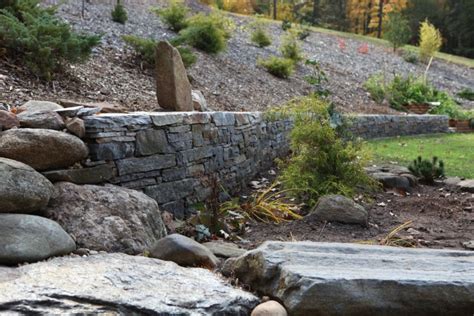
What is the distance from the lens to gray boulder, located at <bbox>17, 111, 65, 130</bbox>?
3.59 m

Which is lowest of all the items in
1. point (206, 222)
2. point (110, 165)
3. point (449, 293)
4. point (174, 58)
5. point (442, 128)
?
point (442, 128)

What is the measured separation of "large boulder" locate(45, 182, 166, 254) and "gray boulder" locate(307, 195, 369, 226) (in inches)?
66.4

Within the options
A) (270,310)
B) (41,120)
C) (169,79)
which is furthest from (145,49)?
(270,310)

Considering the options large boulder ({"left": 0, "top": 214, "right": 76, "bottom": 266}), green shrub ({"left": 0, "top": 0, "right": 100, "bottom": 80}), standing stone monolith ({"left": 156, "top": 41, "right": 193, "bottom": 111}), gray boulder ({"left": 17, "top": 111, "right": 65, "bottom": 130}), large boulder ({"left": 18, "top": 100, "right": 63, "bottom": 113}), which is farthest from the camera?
green shrub ({"left": 0, "top": 0, "right": 100, "bottom": 80})

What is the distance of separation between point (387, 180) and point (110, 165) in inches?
145

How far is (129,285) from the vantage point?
101 inches

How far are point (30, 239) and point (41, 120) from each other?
1.00 metres

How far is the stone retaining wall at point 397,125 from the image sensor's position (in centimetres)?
1095

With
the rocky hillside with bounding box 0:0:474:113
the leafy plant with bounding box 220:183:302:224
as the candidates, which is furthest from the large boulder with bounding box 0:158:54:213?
the leafy plant with bounding box 220:183:302:224

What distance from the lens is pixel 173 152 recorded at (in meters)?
4.54

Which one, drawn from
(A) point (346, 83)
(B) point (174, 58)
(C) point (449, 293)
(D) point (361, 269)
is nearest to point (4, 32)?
(B) point (174, 58)

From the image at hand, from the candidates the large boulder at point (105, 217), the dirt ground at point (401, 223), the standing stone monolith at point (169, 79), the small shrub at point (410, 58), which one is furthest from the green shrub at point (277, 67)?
the small shrub at point (410, 58)

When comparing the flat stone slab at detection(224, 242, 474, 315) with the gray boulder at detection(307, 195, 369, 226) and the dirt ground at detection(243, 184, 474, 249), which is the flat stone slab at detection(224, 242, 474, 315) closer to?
the dirt ground at detection(243, 184, 474, 249)

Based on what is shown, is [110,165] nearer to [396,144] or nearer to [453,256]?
[453,256]
